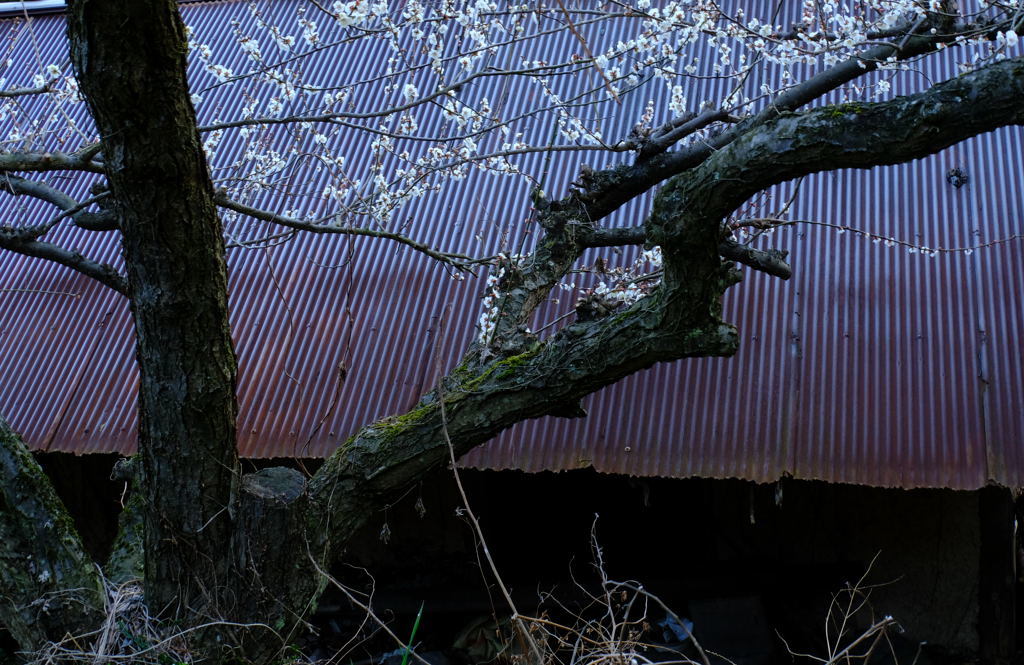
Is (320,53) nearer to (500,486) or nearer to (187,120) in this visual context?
(500,486)

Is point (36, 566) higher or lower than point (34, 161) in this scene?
lower

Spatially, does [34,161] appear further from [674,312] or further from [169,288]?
[674,312]

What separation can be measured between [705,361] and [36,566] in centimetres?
415

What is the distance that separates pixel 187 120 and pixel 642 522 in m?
5.37

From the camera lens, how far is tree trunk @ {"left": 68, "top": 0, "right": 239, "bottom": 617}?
3.06 m

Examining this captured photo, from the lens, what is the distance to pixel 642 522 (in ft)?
24.9

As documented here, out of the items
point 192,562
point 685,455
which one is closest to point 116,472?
point 192,562

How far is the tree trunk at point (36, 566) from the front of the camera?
3877 millimetres

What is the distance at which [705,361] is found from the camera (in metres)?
6.25

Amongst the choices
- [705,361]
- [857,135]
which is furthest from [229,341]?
[705,361]

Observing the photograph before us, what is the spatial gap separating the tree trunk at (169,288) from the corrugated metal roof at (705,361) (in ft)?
6.24

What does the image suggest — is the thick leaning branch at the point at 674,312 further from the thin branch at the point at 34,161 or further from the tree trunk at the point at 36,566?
the thin branch at the point at 34,161

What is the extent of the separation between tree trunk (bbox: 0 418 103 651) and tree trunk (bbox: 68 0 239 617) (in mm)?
329

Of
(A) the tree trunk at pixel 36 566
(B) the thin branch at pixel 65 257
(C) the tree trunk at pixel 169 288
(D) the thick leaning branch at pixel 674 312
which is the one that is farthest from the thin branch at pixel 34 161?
(D) the thick leaning branch at pixel 674 312
